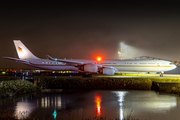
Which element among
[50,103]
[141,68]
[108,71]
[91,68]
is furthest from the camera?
[141,68]

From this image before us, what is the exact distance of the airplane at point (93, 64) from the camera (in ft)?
112

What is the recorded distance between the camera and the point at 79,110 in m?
10.0

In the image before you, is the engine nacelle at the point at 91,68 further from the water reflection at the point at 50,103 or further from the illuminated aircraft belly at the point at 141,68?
the water reflection at the point at 50,103

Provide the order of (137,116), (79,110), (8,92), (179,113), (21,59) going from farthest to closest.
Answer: (21,59) → (8,92) → (79,110) → (179,113) → (137,116)

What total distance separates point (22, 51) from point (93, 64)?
18261mm

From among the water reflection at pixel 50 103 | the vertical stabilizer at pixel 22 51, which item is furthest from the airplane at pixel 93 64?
the water reflection at pixel 50 103

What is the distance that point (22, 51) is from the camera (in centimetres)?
4219

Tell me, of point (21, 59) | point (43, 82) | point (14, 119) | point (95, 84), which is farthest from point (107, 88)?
point (21, 59)

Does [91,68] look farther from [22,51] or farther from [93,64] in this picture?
[22,51]

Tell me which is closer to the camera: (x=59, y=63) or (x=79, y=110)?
(x=79, y=110)

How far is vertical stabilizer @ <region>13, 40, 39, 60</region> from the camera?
41.9 m

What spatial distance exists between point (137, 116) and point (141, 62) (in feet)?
99.2

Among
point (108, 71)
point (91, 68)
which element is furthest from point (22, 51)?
point (108, 71)

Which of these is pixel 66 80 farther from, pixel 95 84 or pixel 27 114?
pixel 27 114
